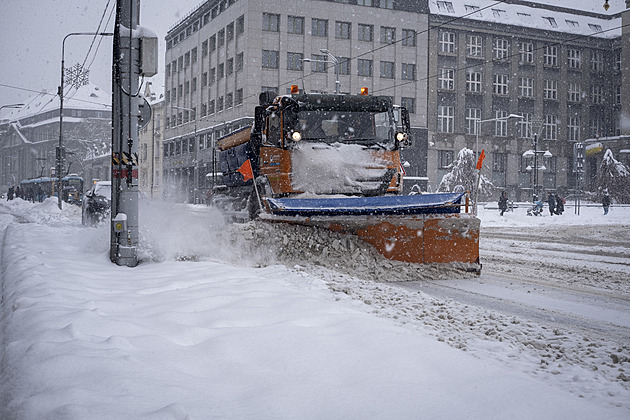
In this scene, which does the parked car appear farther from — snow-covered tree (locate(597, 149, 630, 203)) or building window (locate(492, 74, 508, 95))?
building window (locate(492, 74, 508, 95))

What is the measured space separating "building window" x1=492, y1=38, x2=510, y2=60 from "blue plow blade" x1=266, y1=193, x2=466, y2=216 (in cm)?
5547

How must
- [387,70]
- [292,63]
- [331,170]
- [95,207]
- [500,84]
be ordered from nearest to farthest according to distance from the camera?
1. [331,170]
2. [95,207]
3. [292,63]
4. [387,70]
5. [500,84]

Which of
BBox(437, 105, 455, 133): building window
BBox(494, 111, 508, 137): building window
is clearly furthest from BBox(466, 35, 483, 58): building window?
BBox(494, 111, 508, 137): building window

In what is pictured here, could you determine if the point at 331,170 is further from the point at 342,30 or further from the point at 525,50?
the point at 525,50

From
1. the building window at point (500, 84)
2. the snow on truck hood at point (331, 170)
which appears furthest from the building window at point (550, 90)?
the snow on truck hood at point (331, 170)

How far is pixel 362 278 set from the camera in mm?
7586

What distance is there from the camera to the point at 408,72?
5238 centimetres

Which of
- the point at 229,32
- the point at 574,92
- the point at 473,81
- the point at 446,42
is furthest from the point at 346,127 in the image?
the point at 574,92

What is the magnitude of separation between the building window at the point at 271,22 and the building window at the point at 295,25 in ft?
3.10

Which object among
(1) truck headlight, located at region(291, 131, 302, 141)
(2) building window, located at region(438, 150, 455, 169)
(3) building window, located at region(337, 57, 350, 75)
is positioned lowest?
(1) truck headlight, located at region(291, 131, 302, 141)

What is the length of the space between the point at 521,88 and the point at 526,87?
0.70 meters

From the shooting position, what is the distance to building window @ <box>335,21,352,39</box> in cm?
5009

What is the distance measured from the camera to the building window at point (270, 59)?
48.6 meters

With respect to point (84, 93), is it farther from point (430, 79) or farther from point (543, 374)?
point (543, 374)
